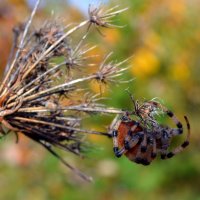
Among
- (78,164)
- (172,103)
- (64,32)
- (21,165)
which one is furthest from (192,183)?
(64,32)

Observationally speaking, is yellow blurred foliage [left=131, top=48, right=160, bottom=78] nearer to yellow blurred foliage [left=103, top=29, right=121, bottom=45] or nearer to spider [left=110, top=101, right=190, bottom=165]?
yellow blurred foliage [left=103, top=29, right=121, bottom=45]

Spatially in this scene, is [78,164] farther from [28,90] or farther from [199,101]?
[28,90]

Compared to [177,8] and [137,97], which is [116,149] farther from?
[177,8]

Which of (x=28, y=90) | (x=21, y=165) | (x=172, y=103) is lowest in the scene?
(x=172, y=103)

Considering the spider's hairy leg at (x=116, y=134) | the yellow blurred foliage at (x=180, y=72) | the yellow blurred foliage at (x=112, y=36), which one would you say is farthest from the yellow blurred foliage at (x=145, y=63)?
the spider's hairy leg at (x=116, y=134)

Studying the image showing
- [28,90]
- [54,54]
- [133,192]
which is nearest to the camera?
[28,90]

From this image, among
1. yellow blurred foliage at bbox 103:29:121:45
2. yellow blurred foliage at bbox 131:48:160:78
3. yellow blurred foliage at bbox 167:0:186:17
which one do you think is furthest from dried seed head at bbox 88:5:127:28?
yellow blurred foliage at bbox 167:0:186:17

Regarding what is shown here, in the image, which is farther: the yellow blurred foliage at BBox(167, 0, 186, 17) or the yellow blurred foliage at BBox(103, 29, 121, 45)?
the yellow blurred foliage at BBox(167, 0, 186, 17)

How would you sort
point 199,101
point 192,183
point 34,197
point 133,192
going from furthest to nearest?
point 199,101
point 192,183
point 133,192
point 34,197
